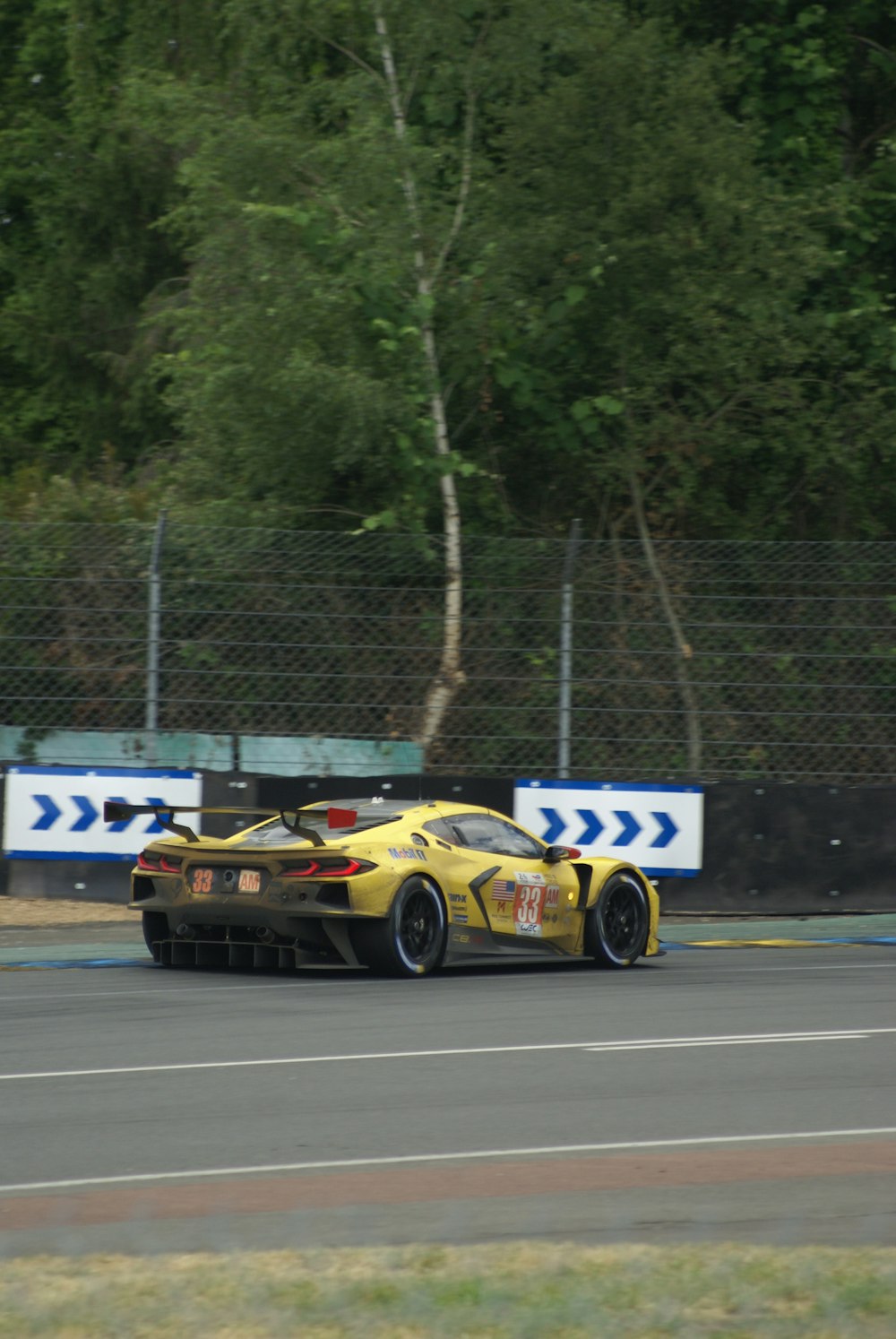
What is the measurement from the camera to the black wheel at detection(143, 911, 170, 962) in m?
12.7

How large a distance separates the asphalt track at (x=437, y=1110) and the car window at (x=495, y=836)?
0.93m

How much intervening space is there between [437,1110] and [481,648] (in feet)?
32.2

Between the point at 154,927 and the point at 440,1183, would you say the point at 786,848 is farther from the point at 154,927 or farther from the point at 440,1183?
the point at 440,1183

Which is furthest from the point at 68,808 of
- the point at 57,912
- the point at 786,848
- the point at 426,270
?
the point at 426,270

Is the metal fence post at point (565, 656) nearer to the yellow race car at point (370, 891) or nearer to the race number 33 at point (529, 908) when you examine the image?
the yellow race car at point (370, 891)

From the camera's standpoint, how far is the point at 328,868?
1196cm

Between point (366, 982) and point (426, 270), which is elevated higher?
point (426, 270)

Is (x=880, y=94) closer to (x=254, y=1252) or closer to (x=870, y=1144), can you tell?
(x=870, y=1144)

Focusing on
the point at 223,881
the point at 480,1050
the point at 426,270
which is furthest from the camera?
the point at 426,270

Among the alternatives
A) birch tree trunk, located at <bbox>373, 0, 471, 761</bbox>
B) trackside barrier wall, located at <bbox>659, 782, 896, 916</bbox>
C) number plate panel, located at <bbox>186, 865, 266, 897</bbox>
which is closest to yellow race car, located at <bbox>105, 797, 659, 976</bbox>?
number plate panel, located at <bbox>186, 865, 266, 897</bbox>

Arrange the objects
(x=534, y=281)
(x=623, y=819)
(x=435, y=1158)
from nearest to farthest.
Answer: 1. (x=435, y=1158)
2. (x=623, y=819)
3. (x=534, y=281)

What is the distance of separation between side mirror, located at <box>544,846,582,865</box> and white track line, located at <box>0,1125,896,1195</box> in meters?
5.85

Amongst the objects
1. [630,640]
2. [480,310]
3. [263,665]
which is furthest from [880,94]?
[263,665]

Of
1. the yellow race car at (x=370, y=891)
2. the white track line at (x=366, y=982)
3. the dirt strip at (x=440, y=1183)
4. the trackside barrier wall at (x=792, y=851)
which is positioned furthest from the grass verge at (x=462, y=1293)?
the trackside barrier wall at (x=792, y=851)
